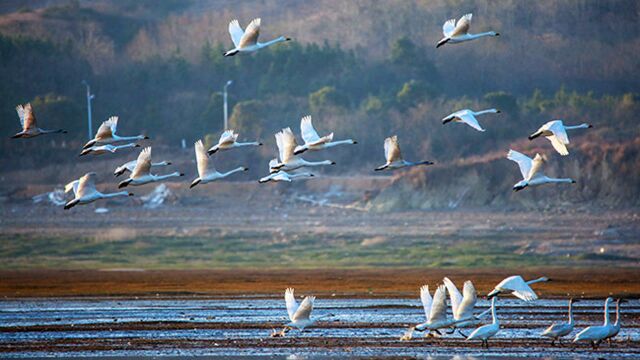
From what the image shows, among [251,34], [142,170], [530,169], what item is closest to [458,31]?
[530,169]

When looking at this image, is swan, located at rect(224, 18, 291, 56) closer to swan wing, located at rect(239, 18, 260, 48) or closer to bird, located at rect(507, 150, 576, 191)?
swan wing, located at rect(239, 18, 260, 48)

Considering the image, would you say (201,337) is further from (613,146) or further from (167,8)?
(167,8)

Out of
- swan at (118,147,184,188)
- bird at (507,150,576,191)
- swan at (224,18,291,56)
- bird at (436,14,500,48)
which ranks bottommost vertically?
bird at (507,150,576,191)

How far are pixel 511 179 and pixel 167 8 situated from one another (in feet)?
143

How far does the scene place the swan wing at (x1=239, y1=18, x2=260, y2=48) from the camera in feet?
99.3

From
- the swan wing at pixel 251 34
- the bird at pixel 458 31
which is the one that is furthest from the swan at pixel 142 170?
the bird at pixel 458 31

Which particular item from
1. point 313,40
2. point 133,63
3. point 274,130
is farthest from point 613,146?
point 133,63

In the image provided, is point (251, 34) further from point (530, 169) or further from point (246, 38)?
point (530, 169)

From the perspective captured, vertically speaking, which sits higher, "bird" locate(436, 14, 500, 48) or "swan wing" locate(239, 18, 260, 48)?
"swan wing" locate(239, 18, 260, 48)

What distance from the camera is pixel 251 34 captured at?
30531 millimetres

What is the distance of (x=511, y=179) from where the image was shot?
59469 millimetres

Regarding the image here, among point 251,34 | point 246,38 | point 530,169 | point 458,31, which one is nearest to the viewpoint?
point 530,169

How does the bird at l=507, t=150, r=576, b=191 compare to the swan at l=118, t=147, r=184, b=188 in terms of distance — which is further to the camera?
the swan at l=118, t=147, r=184, b=188

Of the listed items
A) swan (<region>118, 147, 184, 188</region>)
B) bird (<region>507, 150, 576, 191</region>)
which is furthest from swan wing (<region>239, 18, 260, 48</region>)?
bird (<region>507, 150, 576, 191</region>)
